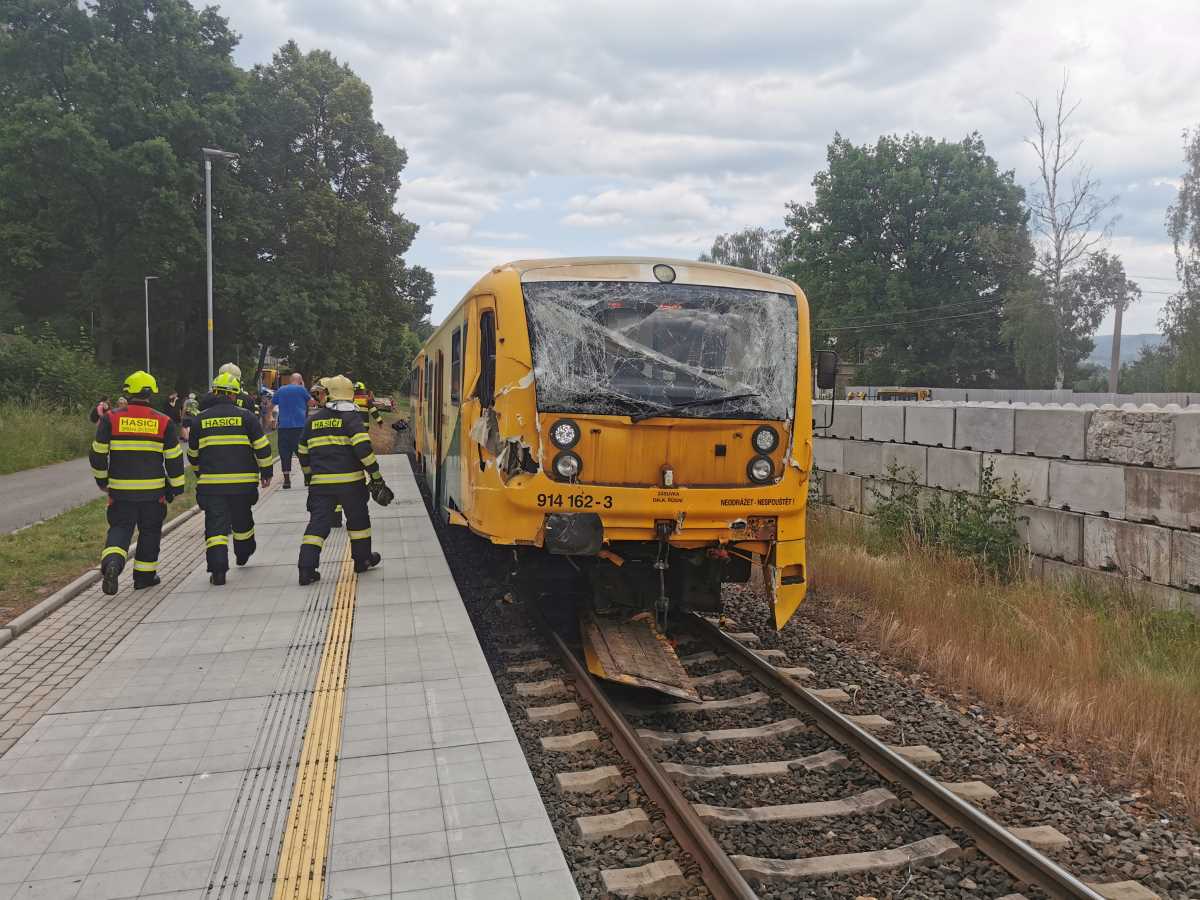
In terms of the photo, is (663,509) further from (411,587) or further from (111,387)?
(111,387)

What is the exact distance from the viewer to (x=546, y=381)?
5.82 metres

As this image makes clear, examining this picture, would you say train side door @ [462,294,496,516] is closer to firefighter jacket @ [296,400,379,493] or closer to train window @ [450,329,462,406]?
train window @ [450,329,462,406]

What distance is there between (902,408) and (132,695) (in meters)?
9.02

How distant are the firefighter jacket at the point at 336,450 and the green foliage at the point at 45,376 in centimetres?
1757

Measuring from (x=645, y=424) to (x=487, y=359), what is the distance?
4.31 feet

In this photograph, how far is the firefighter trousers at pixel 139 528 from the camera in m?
7.59

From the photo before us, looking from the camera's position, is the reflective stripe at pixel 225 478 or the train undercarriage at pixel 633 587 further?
the reflective stripe at pixel 225 478

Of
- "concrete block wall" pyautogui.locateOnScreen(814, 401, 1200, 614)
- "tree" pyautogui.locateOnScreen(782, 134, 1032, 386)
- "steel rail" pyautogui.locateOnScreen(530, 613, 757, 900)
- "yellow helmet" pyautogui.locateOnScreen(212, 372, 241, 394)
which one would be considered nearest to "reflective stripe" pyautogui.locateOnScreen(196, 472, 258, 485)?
"yellow helmet" pyautogui.locateOnScreen(212, 372, 241, 394)

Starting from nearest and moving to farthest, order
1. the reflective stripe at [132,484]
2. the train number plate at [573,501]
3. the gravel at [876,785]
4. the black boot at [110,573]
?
the gravel at [876,785]
the train number plate at [573,501]
the black boot at [110,573]
the reflective stripe at [132,484]

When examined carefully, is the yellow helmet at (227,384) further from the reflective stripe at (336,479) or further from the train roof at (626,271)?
the train roof at (626,271)

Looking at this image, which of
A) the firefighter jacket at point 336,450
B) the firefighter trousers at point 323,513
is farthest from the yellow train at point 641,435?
the firefighter trousers at point 323,513

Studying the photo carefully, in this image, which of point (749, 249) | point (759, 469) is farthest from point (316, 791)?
point (749, 249)

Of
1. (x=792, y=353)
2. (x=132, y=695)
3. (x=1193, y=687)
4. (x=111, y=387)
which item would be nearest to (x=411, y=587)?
(x=132, y=695)

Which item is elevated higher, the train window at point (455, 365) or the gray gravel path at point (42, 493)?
the train window at point (455, 365)
